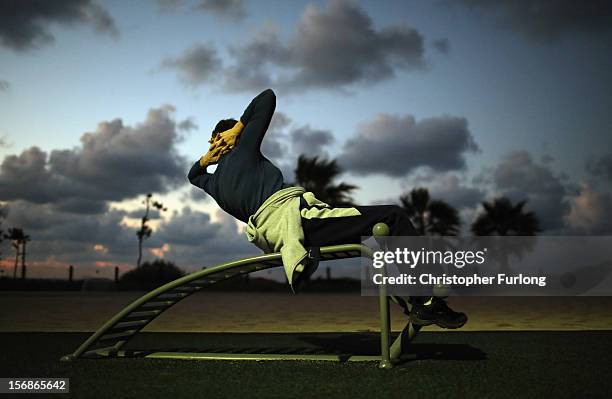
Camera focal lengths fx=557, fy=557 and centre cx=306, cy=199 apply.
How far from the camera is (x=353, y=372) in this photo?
13.7 feet

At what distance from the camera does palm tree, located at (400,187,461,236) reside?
48062mm

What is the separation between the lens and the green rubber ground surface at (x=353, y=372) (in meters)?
3.52

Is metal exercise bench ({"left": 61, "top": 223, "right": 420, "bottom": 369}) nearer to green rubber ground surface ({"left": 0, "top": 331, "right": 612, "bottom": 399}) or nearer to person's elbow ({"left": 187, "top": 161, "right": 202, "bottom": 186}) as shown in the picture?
green rubber ground surface ({"left": 0, "top": 331, "right": 612, "bottom": 399})

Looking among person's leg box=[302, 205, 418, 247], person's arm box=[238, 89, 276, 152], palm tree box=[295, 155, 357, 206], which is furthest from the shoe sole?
palm tree box=[295, 155, 357, 206]

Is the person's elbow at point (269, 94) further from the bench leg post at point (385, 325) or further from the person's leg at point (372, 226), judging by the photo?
the bench leg post at point (385, 325)

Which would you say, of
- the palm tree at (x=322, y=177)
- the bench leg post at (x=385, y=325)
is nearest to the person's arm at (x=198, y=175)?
the bench leg post at (x=385, y=325)

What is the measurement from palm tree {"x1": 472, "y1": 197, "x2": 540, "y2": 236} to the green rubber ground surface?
49761mm

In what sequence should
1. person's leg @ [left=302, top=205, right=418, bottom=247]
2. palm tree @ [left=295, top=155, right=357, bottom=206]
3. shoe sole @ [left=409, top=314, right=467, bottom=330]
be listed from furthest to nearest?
palm tree @ [left=295, top=155, right=357, bottom=206] → person's leg @ [left=302, top=205, right=418, bottom=247] → shoe sole @ [left=409, top=314, right=467, bottom=330]

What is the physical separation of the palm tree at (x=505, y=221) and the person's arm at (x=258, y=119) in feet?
169

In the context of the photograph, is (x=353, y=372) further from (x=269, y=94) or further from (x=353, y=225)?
(x=269, y=94)

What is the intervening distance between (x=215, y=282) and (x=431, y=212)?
1776 inches

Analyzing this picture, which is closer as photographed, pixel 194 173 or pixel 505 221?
pixel 194 173

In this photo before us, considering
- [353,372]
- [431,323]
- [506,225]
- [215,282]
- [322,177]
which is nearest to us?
[431,323]

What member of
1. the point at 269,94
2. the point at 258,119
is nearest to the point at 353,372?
the point at 258,119
